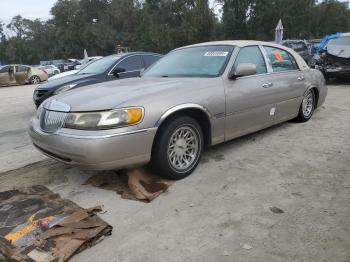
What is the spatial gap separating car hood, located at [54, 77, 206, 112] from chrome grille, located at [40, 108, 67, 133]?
0.51 ft

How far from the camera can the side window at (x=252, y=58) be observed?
16.4 feet

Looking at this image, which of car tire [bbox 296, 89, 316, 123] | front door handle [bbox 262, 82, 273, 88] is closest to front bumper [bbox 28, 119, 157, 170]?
front door handle [bbox 262, 82, 273, 88]

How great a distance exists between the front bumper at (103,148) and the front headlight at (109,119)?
0.32ft

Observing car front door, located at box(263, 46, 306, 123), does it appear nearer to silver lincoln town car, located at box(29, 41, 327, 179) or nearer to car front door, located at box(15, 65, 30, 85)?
silver lincoln town car, located at box(29, 41, 327, 179)

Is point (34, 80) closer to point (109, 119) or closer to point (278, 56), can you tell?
point (278, 56)

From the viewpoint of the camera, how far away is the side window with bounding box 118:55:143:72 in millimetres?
8601

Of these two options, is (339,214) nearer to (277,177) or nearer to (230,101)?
(277,177)

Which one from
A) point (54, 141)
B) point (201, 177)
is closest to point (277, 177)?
point (201, 177)

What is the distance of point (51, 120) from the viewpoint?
4.04 metres

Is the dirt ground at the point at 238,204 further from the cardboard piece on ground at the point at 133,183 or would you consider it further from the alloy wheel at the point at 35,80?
the alloy wheel at the point at 35,80

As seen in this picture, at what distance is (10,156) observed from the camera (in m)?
5.66

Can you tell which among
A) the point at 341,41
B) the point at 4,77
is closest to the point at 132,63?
the point at 341,41

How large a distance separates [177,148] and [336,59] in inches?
365

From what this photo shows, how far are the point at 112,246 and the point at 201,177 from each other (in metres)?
1.58
